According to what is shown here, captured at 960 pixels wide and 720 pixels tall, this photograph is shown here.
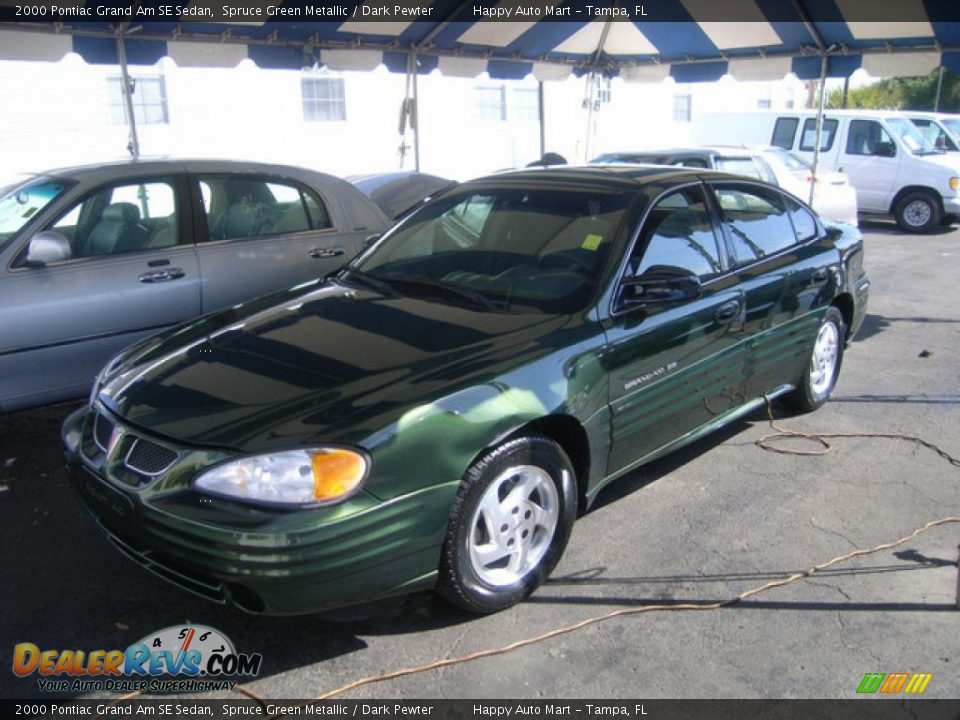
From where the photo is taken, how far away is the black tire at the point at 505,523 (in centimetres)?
287

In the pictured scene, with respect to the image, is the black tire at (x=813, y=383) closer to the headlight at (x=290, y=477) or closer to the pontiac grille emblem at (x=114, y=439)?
the headlight at (x=290, y=477)

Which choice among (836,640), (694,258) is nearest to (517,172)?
(694,258)

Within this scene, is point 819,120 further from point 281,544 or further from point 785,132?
point 281,544

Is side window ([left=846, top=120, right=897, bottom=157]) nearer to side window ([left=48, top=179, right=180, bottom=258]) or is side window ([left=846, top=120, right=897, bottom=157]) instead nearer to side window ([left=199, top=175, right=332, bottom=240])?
side window ([left=199, top=175, right=332, bottom=240])

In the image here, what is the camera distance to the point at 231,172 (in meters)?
5.47

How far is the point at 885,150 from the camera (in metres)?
14.2

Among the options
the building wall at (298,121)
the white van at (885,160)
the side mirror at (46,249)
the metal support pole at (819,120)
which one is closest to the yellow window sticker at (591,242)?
the side mirror at (46,249)

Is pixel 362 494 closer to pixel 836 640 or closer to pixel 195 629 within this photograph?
pixel 195 629

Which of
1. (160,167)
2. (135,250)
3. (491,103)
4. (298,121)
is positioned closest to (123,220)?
(135,250)

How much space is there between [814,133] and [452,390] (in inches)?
533

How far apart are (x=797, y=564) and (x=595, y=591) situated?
874 mm

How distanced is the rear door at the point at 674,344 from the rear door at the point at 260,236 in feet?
8.54

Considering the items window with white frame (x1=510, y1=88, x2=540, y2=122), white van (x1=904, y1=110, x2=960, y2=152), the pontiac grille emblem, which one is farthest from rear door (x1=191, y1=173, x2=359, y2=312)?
window with white frame (x1=510, y1=88, x2=540, y2=122)

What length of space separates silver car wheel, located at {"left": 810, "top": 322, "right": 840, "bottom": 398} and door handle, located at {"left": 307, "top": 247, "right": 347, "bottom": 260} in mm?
3117
